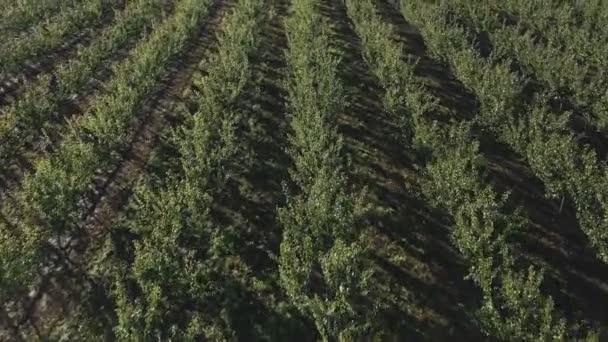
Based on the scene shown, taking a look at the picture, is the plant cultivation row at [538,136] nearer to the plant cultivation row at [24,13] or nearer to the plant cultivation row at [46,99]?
the plant cultivation row at [46,99]

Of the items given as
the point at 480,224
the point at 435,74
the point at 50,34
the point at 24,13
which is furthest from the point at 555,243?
the point at 24,13

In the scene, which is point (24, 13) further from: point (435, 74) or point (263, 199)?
point (435, 74)

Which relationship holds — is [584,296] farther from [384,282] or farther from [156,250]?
[156,250]

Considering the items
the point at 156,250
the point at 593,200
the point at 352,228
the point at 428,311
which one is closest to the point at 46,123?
the point at 156,250

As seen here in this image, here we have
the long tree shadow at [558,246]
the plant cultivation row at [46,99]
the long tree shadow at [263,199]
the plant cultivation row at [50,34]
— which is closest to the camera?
the long tree shadow at [263,199]

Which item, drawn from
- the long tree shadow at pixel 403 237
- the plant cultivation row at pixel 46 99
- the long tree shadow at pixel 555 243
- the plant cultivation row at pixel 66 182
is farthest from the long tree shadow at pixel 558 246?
the plant cultivation row at pixel 46 99
